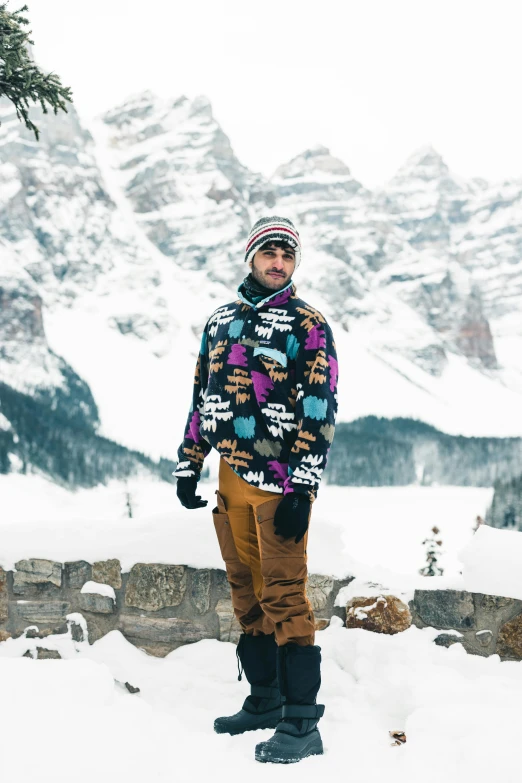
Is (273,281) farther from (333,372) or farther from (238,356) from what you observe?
(333,372)

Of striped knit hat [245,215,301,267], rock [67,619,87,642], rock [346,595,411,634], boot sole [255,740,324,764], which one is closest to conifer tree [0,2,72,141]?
striped knit hat [245,215,301,267]

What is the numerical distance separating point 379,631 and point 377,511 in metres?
126

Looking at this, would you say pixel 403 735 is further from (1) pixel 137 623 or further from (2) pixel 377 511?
(2) pixel 377 511

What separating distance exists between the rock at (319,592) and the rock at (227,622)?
478mm

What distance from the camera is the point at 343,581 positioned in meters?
4.29

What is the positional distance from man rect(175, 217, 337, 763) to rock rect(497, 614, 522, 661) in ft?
4.59

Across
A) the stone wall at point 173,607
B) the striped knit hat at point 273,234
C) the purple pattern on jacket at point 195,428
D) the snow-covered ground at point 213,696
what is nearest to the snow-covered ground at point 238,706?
the snow-covered ground at point 213,696

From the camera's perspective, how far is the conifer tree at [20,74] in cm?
473

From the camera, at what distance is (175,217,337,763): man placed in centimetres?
300

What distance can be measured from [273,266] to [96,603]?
7.93 ft

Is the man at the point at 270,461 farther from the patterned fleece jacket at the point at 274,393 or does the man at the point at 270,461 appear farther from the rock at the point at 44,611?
the rock at the point at 44,611

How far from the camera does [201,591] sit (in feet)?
14.0

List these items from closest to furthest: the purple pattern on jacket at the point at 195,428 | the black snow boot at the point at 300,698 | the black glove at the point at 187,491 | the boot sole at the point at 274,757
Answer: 1. the boot sole at the point at 274,757
2. the black snow boot at the point at 300,698
3. the black glove at the point at 187,491
4. the purple pattern on jacket at the point at 195,428

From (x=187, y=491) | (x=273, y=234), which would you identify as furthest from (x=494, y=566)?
(x=273, y=234)
